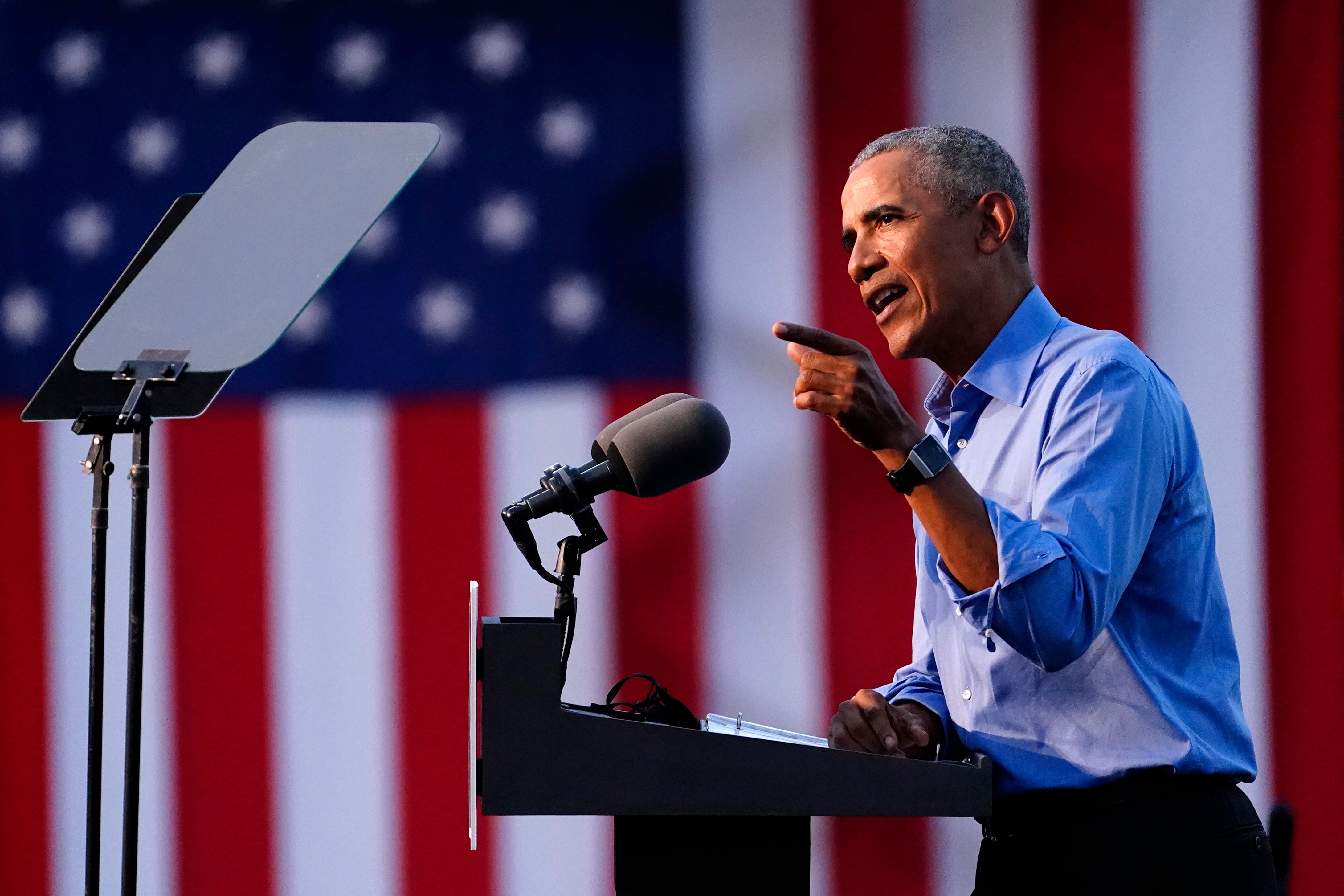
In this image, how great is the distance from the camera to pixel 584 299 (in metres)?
2.21

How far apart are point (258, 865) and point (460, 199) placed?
4.31 feet

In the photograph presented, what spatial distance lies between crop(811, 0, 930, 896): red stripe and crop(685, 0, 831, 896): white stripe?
1.1 inches

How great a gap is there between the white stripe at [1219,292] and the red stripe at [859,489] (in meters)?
0.48

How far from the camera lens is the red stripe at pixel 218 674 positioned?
2184mm

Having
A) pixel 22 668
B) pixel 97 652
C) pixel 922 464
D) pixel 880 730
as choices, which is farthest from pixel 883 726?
pixel 22 668

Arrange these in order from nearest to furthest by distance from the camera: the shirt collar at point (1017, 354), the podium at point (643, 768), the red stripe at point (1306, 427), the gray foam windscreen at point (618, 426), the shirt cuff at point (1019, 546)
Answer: the podium at point (643, 768) → the shirt cuff at point (1019, 546) → the gray foam windscreen at point (618, 426) → the shirt collar at point (1017, 354) → the red stripe at point (1306, 427)

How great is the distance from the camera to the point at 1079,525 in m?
1.02

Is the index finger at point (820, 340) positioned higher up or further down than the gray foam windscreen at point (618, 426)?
higher up

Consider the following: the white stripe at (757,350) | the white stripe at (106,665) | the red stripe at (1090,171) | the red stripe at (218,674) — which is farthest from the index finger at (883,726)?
the white stripe at (106,665)

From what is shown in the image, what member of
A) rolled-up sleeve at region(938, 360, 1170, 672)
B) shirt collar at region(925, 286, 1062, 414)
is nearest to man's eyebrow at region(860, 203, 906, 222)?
shirt collar at region(925, 286, 1062, 414)

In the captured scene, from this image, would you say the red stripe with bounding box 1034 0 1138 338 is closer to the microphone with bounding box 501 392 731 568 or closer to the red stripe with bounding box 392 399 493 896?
the red stripe with bounding box 392 399 493 896

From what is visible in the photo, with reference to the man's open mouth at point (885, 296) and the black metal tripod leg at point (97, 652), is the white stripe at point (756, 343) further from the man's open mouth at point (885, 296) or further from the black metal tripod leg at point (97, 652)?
the black metal tripod leg at point (97, 652)

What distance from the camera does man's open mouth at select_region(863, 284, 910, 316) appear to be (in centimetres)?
131

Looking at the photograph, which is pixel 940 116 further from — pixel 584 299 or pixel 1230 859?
pixel 1230 859
